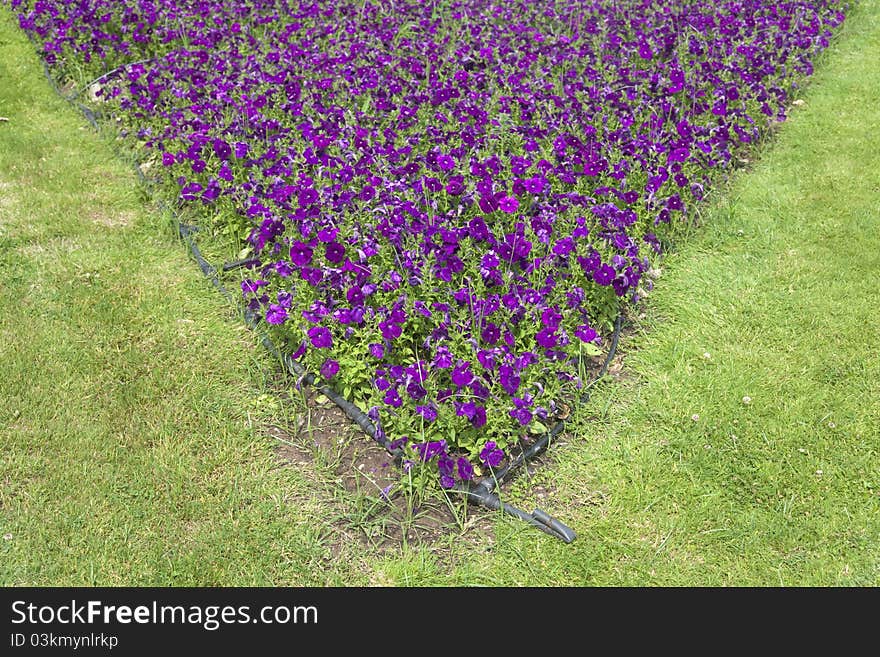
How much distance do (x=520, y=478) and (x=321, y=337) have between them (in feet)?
3.46

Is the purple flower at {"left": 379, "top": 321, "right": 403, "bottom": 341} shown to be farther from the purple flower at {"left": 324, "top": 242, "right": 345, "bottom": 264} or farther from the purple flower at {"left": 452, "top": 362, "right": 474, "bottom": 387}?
the purple flower at {"left": 324, "top": 242, "right": 345, "bottom": 264}

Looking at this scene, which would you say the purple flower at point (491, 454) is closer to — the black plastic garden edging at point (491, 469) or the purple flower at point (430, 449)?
the black plastic garden edging at point (491, 469)

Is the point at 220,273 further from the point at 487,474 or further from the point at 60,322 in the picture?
the point at 487,474

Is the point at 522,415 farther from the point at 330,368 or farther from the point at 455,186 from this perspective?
the point at 455,186

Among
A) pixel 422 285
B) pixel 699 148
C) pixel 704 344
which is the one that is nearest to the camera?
pixel 422 285

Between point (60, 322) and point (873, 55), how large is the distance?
753 cm

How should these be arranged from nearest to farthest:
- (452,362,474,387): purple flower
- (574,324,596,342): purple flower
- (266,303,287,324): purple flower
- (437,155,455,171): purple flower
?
(452,362,474,387): purple flower, (574,324,596,342): purple flower, (266,303,287,324): purple flower, (437,155,455,171): purple flower

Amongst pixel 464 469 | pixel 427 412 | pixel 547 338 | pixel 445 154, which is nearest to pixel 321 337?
pixel 427 412

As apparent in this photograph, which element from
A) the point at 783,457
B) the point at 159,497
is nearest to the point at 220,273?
the point at 159,497

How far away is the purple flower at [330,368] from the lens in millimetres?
3215

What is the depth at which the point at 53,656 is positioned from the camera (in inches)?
95.0

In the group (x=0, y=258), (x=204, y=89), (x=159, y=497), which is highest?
(x=204, y=89)

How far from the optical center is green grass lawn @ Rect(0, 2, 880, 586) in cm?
278

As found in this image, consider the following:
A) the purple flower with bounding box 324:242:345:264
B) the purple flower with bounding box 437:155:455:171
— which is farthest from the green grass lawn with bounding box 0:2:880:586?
the purple flower with bounding box 437:155:455:171
